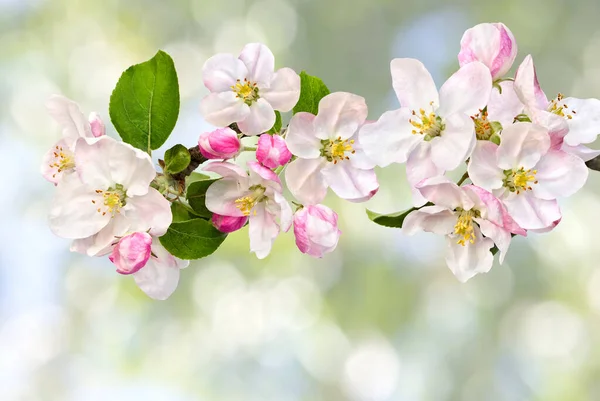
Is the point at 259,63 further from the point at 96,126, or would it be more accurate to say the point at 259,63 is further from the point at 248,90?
the point at 96,126

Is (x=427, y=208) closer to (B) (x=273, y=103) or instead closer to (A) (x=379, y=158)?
(A) (x=379, y=158)

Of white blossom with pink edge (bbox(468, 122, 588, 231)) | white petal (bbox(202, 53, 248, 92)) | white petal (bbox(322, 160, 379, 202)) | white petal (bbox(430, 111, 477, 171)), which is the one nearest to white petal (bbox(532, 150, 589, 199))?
white blossom with pink edge (bbox(468, 122, 588, 231))

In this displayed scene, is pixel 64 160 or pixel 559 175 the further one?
pixel 64 160

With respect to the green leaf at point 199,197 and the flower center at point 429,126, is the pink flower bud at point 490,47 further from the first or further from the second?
the green leaf at point 199,197

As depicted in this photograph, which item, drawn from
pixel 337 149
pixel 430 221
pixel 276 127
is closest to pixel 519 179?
pixel 430 221

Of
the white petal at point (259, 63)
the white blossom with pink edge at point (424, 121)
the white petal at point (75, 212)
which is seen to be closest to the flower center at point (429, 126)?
the white blossom with pink edge at point (424, 121)

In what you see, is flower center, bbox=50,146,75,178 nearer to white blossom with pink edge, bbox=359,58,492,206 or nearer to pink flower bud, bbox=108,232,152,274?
pink flower bud, bbox=108,232,152,274
